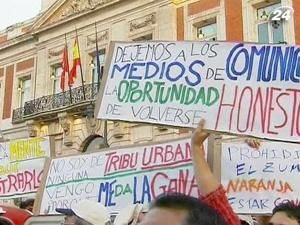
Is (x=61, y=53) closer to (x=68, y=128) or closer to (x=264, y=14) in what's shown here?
(x=68, y=128)

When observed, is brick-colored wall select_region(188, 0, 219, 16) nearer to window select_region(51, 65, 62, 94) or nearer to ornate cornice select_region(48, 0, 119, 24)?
ornate cornice select_region(48, 0, 119, 24)

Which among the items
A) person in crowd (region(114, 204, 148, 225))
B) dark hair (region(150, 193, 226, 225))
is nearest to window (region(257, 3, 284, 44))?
person in crowd (region(114, 204, 148, 225))

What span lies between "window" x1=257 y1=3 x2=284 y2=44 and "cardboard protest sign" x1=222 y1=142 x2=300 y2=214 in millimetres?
11928

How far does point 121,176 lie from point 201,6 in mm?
14292

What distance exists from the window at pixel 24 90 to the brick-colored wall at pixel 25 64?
0.47 m

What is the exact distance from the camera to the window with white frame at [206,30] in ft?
57.1

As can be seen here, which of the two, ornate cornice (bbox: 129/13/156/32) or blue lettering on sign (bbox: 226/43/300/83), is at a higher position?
ornate cornice (bbox: 129/13/156/32)

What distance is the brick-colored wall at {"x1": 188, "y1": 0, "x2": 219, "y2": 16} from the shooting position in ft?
57.5

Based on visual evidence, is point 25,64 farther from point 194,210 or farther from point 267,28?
point 194,210

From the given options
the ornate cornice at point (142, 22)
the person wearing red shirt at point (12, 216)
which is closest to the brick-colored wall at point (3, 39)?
the ornate cornice at point (142, 22)

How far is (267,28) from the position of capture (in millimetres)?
16125

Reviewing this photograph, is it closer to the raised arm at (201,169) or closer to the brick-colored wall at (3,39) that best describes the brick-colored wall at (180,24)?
the brick-colored wall at (3,39)

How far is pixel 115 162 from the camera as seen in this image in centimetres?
437

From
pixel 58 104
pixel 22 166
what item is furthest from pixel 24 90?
pixel 22 166
